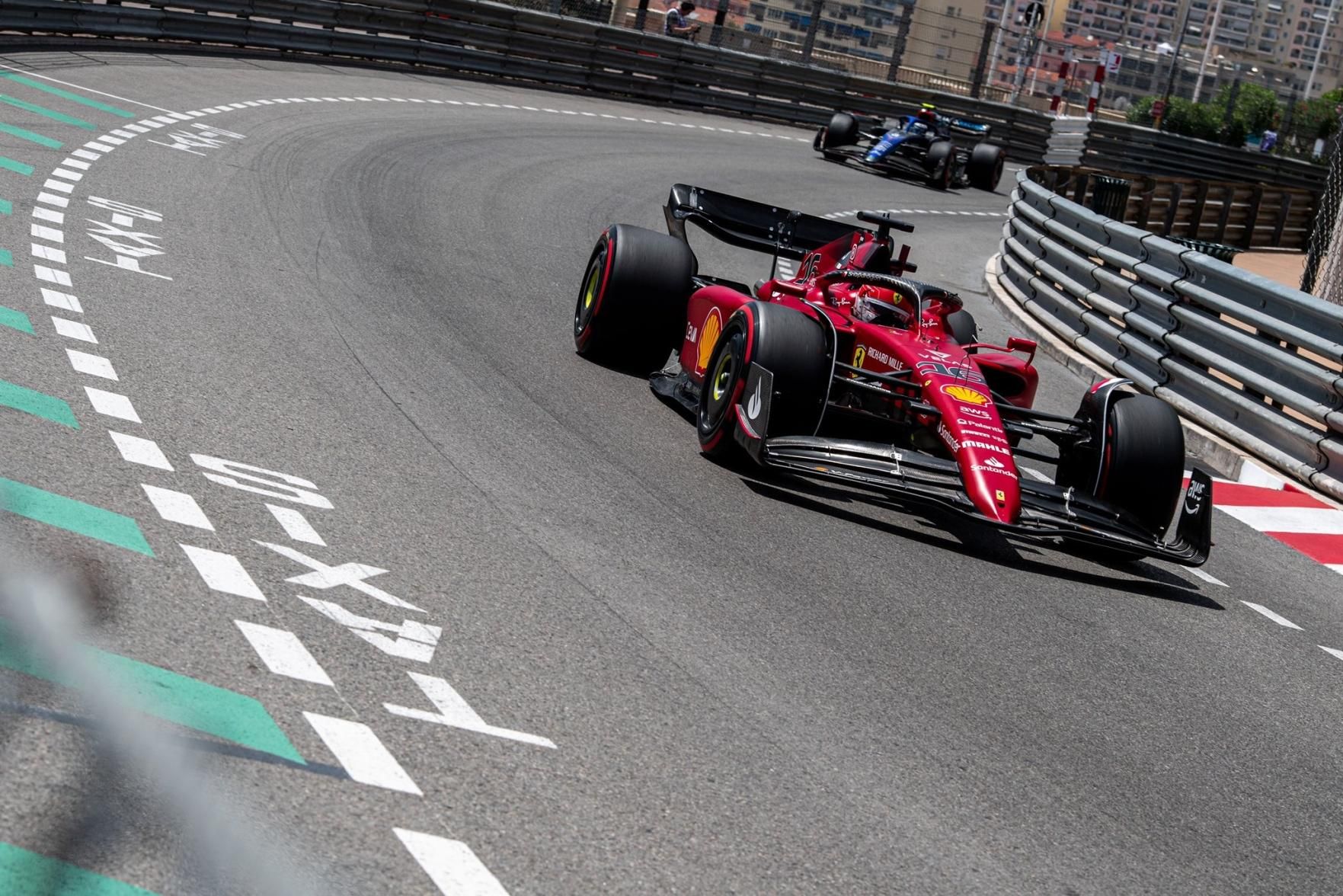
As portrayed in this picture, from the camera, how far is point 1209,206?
2833cm

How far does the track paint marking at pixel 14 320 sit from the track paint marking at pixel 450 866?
4.86m

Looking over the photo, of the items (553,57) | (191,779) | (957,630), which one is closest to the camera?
(191,779)

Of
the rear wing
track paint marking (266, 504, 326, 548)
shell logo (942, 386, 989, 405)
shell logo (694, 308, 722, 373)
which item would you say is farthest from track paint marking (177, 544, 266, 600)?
the rear wing

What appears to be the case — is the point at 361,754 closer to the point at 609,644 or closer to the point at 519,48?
the point at 609,644

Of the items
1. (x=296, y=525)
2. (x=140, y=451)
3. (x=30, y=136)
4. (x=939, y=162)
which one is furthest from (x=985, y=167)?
(x=296, y=525)

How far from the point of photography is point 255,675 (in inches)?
178

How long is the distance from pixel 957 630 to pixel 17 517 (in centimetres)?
347

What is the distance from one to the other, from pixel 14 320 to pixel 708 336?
366 cm

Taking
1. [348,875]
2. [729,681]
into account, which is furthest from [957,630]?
[348,875]

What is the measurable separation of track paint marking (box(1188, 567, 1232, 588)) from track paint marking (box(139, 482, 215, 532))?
194 inches

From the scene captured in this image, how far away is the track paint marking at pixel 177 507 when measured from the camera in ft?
18.6

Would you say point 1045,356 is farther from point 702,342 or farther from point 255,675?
point 255,675

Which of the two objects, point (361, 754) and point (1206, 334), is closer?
point (361, 754)

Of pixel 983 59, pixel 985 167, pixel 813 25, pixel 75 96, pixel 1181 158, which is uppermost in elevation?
pixel 983 59
